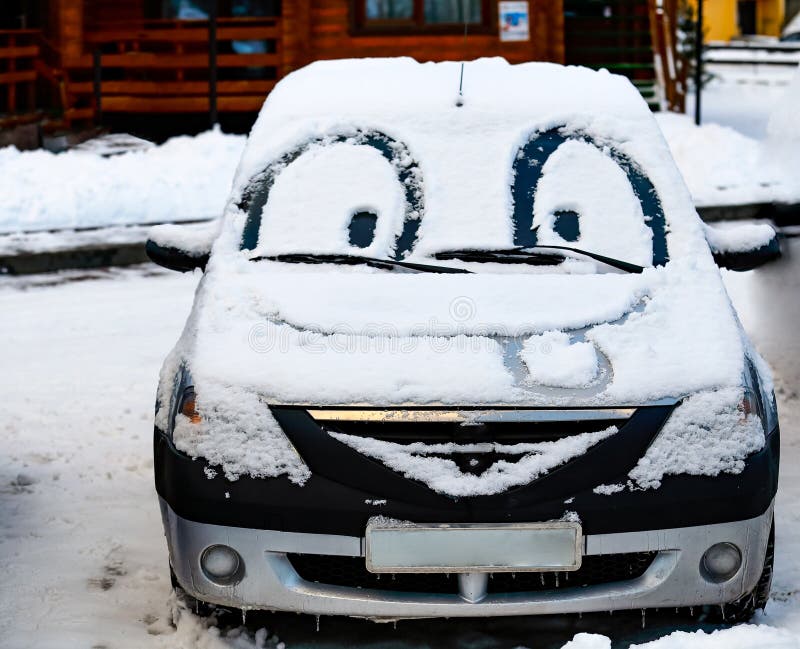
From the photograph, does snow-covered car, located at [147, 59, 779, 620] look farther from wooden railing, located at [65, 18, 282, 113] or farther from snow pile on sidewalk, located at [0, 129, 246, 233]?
wooden railing, located at [65, 18, 282, 113]

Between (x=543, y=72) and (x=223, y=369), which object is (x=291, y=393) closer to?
(x=223, y=369)

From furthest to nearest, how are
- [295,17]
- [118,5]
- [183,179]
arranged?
[118,5] < [295,17] < [183,179]

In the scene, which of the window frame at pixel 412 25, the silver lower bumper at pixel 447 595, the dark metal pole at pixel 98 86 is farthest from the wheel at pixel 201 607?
the window frame at pixel 412 25

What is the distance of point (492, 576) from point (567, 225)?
1.33m

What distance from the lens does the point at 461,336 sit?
3756 millimetres

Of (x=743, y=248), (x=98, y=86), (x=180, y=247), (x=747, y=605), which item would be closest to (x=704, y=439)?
(x=747, y=605)

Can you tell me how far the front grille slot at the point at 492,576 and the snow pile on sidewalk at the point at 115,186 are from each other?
31.2 feet

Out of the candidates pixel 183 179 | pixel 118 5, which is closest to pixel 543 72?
pixel 183 179

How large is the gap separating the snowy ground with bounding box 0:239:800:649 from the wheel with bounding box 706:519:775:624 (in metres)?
0.11

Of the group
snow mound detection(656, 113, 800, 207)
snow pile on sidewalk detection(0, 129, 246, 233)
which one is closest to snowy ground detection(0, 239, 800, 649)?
snow pile on sidewalk detection(0, 129, 246, 233)

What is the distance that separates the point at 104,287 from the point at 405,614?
7.29 m

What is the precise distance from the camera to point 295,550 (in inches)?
137

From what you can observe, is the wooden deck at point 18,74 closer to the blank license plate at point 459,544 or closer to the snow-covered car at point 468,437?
the snow-covered car at point 468,437

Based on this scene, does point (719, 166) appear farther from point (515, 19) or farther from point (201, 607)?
point (201, 607)
